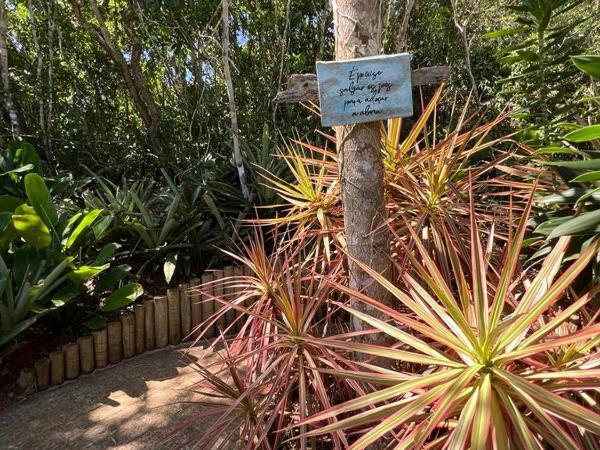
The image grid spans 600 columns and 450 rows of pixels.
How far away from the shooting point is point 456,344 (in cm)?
101

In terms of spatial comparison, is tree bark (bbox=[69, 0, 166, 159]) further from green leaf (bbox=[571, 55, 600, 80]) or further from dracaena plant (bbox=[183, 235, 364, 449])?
green leaf (bbox=[571, 55, 600, 80])

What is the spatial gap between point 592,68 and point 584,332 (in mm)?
837

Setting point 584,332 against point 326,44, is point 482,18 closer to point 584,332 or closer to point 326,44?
point 326,44

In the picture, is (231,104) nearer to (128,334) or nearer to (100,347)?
(128,334)

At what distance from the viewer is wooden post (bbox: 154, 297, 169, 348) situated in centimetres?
290

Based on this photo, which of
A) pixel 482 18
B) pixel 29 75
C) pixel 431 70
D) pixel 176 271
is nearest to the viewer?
pixel 431 70

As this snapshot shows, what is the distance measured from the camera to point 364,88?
4.50 feet

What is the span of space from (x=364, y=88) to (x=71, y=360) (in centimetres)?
229

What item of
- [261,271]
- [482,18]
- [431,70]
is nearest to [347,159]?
[431,70]

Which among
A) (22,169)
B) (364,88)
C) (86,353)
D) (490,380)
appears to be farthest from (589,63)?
(22,169)

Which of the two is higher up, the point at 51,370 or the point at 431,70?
the point at 431,70

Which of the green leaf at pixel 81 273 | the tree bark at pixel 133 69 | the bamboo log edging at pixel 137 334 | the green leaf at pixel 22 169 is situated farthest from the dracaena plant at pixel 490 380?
the tree bark at pixel 133 69

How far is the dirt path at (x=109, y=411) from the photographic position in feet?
6.53

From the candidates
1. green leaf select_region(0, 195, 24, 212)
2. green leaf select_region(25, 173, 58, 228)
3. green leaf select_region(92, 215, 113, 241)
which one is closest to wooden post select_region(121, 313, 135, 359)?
green leaf select_region(92, 215, 113, 241)
